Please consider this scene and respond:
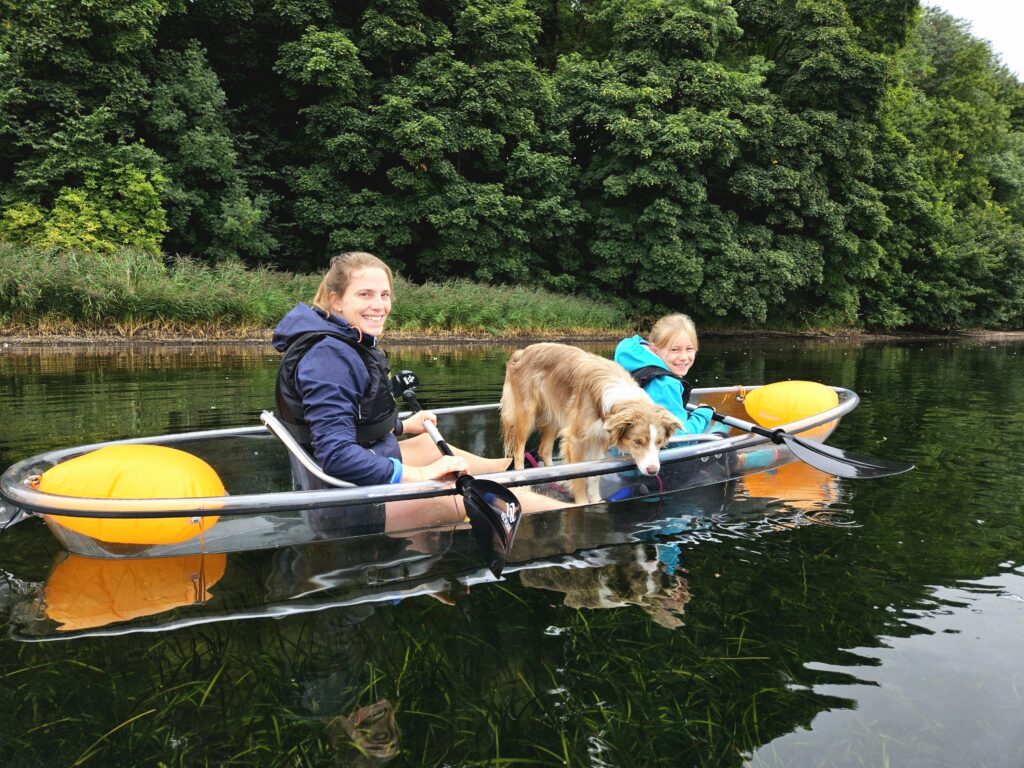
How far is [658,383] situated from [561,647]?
8.88 feet

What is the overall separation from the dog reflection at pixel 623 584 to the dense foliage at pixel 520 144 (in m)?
22.2

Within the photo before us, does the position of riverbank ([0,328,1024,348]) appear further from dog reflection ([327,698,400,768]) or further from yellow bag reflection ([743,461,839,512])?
dog reflection ([327,698,400,768])

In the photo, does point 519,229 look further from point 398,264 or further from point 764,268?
point 764,268

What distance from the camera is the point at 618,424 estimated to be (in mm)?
4312

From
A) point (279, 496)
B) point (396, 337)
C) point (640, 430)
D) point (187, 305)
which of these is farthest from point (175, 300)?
point (640, 430)

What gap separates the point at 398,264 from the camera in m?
26.4

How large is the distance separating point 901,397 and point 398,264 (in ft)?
63.0

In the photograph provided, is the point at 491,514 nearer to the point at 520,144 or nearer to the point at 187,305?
the point at 187,305

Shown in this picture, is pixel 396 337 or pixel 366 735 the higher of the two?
pixel 396 337

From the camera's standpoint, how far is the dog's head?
4281 millimetres

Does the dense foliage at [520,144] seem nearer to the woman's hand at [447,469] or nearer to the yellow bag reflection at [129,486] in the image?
the yellow bag reflection at [129,486]

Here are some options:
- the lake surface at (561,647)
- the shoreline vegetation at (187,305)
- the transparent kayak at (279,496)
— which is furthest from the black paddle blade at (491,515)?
the shoreline vegetation at (187,305)

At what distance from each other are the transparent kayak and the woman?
16 cm

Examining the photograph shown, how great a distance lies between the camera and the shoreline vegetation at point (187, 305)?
50.3 feet
